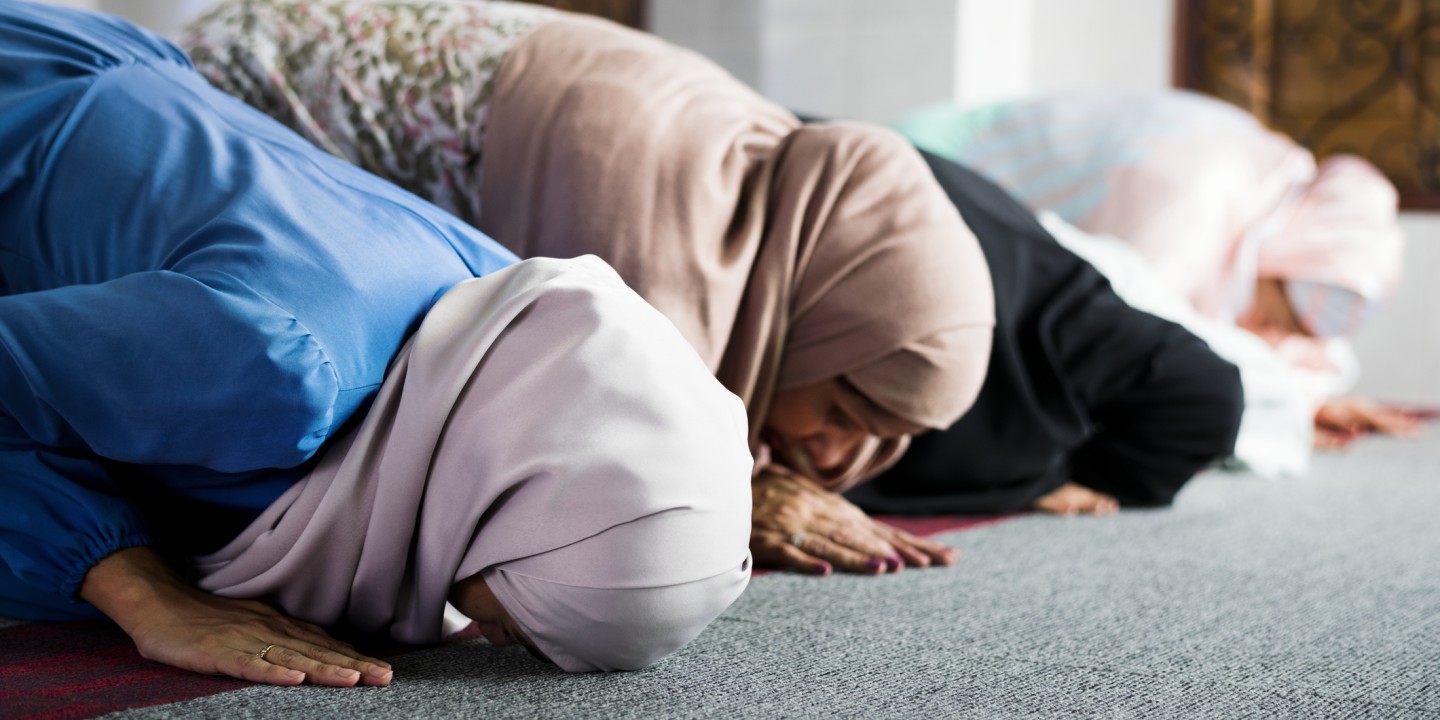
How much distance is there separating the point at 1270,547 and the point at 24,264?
1.45m

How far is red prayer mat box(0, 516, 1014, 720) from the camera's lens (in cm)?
93

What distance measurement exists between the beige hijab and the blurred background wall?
2335 millimetres

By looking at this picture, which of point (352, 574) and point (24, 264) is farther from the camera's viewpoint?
point (24, 264)

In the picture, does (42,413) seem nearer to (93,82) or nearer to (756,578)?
(93,82)

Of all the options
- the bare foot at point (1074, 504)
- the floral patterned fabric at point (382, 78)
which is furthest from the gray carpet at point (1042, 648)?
the floral patterned fabric at point (382, 78)

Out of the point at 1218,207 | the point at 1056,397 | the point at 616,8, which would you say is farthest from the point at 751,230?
the point at 616,8

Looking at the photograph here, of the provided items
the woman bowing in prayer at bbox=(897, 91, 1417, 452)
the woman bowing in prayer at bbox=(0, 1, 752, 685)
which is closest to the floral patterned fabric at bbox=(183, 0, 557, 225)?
the woman bowing in prayer at bbox=(0, 1, 752, 685)

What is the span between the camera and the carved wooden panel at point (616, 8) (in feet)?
14.3

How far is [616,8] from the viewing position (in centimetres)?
438

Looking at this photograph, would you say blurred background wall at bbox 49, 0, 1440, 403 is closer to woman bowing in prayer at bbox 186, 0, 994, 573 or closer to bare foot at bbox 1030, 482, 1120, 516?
bare foot at bbox 1030, 482, 1120, 516

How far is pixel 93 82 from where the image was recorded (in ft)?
4.39

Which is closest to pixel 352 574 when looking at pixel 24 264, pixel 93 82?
pixel 24 264

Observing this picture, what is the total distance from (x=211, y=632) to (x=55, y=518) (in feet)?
0.61

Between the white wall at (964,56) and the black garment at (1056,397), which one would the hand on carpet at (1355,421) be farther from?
the black garment at (1056,397)
